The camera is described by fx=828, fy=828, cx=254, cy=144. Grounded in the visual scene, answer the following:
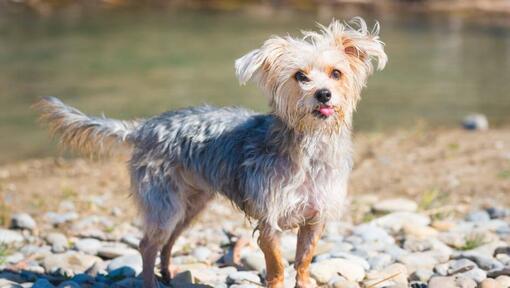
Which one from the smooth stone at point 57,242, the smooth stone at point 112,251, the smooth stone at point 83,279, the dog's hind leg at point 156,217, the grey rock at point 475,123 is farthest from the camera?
the grey rock at point 475,123

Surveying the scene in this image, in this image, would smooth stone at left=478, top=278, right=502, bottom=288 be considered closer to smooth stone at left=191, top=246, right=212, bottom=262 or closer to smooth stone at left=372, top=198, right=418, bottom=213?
smooth stone at left=191, top=246, right=212, bottom=262

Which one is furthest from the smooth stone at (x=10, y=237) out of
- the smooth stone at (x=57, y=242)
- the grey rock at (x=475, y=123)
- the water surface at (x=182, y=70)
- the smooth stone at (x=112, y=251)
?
the grey rock at (x=475, y=123)

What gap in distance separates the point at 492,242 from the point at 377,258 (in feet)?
3.67

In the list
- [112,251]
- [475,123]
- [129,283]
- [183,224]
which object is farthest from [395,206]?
[475,123]

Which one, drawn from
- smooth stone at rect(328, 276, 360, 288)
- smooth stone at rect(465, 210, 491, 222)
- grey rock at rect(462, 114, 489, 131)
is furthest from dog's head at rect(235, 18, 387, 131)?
grey rock at rect(462, 114, 489, 131)

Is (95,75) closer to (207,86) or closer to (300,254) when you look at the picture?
(207,86)

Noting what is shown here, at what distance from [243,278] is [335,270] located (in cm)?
71

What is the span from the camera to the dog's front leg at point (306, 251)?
18.8 ft

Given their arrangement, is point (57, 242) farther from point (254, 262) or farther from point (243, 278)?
point (243, 278)

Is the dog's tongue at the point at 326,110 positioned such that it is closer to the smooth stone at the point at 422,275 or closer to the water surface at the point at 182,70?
the smooth stone at the point at 422,275

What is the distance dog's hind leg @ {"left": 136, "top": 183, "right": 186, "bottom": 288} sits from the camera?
237 inches

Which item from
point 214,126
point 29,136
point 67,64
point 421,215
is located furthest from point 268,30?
point 214,126

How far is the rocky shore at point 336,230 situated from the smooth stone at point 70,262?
1 cm

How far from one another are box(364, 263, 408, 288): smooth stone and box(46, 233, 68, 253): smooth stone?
9.53 ft
